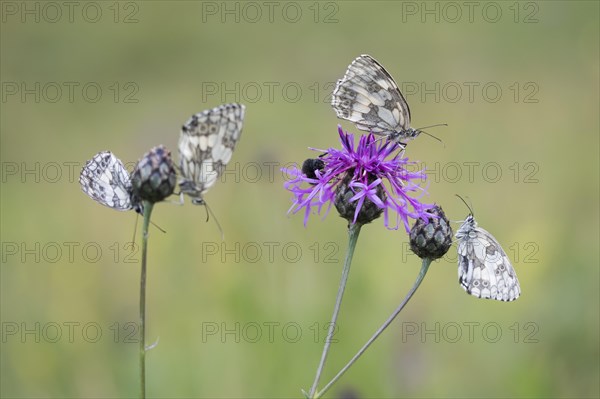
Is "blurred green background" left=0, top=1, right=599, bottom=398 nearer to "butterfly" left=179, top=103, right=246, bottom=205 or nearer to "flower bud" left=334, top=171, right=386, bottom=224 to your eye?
"flower bud" left=334, top=171, right=386, bottom=224

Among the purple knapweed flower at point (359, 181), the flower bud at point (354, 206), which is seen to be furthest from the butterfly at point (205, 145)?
the flower bud at point (354, 206)

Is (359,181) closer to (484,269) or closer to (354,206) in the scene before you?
(354,206)

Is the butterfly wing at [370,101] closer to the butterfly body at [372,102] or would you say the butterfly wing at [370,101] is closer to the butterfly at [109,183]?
the butterfly body at [372,102]

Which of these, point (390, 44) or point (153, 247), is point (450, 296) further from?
point (390, 44)

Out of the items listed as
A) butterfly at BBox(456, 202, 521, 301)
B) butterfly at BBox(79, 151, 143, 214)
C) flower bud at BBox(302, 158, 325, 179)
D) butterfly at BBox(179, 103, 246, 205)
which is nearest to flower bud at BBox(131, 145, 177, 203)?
butterfly at BBox(179, 103, 246, 205)

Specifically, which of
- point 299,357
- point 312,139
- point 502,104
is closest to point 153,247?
point 299,357

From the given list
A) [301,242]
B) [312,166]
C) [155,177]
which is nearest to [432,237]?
[312,166]
